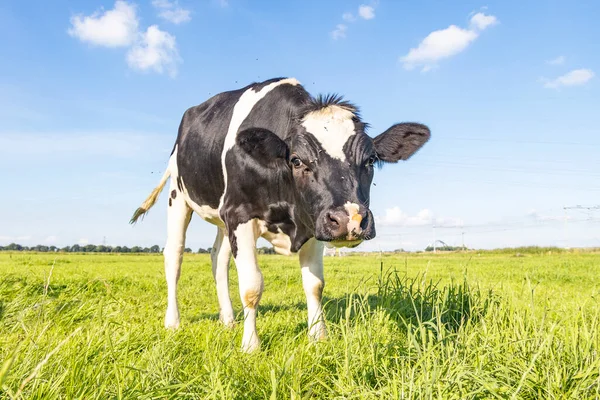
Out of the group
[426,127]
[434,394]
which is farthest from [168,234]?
[434,394]

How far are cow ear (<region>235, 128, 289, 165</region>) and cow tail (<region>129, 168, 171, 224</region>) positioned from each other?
3.39 meters

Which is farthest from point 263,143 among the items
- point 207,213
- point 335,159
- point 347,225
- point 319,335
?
point 207,213

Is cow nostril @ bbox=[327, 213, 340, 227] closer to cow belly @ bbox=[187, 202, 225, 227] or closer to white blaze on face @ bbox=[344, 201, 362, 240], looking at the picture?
white blaze on face @ bbox=[344, 201, 362, 240]

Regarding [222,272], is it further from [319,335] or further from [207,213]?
[319,335]

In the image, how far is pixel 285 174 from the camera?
17.5ft

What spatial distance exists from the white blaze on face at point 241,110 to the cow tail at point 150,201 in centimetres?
241

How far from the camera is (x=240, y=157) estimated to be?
18.6ft

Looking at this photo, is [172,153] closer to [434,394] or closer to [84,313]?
[84,313]

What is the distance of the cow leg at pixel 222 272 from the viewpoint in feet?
23.2

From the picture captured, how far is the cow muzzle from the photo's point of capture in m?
4.20

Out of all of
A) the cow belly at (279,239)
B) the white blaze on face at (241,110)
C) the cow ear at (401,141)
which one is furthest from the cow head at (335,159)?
the white blaze on face at (241,110)

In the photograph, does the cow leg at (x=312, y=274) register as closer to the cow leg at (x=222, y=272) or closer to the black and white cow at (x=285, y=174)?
the black and white cow at (x=285, y=174)

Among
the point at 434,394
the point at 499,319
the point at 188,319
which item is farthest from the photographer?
the point at 188,319

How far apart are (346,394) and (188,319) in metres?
4.85
